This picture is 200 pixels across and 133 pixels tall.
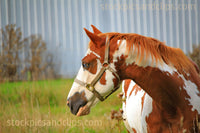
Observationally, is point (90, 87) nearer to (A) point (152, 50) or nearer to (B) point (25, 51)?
(A) point (152, 50)

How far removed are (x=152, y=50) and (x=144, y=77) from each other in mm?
217

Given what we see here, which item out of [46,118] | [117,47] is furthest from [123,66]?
[46,118]

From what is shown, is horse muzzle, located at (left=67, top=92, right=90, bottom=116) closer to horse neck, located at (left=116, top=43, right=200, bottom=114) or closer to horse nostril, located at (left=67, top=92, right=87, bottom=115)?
horse nostril, located at (left=67, top=92, right=87, bottom=115)

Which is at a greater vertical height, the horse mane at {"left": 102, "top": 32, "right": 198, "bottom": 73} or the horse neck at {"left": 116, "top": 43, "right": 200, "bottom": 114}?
the horse mane at {"left": 102, "top": 32, "right": 198, "bottom": 73}

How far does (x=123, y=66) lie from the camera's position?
5.37 ft

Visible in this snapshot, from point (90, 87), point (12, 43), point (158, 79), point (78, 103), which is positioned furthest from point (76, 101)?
point (12, 43)

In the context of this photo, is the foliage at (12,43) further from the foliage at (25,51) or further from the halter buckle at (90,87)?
the halter buckle at (90,87)

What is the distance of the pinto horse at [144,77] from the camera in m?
1.62

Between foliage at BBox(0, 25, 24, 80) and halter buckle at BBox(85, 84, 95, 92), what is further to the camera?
foliage at BBox(0, 25, 24, 80)

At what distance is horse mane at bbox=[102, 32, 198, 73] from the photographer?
1617mm

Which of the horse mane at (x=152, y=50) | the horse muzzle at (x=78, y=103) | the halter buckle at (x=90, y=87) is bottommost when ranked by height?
the horse muzzle at (x=78, y=103)

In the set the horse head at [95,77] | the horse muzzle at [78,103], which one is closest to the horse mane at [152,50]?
the horse head at [95,77]

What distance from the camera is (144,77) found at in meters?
1.63

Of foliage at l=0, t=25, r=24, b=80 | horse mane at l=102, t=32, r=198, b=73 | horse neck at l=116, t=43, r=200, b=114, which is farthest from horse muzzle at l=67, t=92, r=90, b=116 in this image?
foliage at l=0, t=25, r=24, b=80
